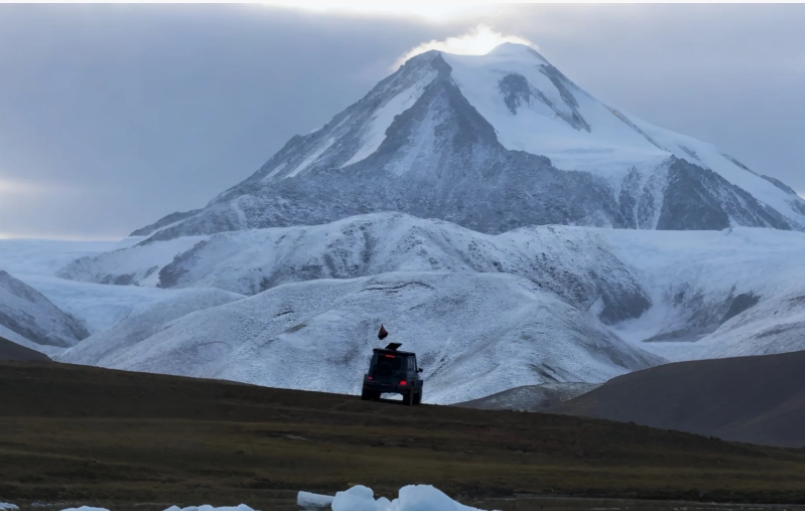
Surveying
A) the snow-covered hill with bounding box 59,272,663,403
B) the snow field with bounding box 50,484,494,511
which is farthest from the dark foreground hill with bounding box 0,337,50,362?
the snow field with bounding box 50,484,494,511

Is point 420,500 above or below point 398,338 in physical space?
below

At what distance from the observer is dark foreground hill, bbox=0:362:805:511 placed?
116ft

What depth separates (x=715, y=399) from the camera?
93688mm

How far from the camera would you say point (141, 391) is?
177 ft

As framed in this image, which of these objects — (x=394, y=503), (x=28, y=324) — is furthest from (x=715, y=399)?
(x=28, y=324)

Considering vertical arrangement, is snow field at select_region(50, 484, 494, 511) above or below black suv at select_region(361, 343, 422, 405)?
below

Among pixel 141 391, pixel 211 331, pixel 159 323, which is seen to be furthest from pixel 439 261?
pixel 141 391

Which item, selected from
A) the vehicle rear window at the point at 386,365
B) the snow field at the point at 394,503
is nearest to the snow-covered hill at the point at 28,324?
the vehicle rear window at the point at 386,365

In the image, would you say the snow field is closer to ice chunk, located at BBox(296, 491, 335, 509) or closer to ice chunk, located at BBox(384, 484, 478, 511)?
ice chunk, located at BBox(384, 484, 478, 511)

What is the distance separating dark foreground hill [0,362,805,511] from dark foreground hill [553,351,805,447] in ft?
96.9

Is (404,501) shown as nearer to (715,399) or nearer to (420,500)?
(420,500)

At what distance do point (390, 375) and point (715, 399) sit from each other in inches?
1618

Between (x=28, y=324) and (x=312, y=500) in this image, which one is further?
(x=28, y=324)

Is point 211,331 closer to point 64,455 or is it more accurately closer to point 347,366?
point 347,366
